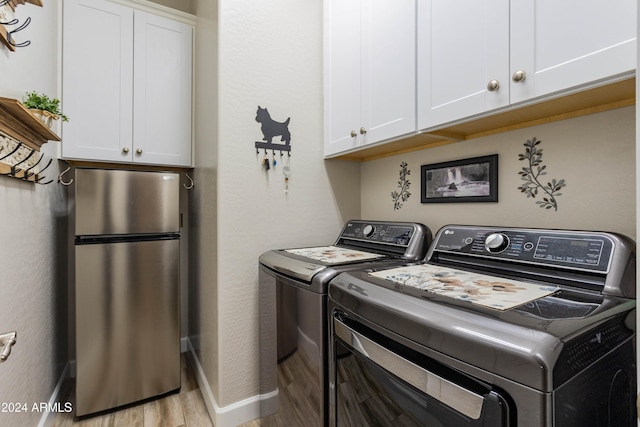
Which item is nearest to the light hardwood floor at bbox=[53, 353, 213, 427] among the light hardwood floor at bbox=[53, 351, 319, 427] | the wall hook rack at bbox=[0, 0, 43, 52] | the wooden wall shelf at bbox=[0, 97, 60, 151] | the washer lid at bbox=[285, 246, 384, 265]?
the light hardwood floor at bbox=[53, 351, 319, 427]

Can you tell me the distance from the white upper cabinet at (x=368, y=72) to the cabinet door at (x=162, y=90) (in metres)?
1.10

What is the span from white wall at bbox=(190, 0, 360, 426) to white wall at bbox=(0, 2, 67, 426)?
81cm

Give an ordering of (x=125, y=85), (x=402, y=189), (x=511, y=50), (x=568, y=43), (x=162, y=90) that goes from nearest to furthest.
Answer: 1. (x=568, y=43)
2. (x=511, y=50)
3. (x=402, y=189)
4. (x=125, y=85)
5. (x=162, y=90)

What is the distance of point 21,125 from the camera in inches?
50.8

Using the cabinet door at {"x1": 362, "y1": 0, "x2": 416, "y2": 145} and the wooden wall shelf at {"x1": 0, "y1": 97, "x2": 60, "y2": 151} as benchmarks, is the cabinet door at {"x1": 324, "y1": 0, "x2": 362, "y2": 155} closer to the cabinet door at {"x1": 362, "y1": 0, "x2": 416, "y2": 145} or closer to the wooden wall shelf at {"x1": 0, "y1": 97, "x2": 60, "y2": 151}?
the cabinet door at {"x1": 362, "y1": 0, "x2": 416, "y2": 145}

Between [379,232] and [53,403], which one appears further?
[53,403]

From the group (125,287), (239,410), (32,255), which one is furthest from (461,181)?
(32,255)

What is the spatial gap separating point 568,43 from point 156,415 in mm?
2566

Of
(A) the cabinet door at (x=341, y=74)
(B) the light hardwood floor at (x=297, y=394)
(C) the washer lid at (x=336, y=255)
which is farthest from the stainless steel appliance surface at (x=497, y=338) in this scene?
(A) the cabinet door at (x=341, y=74)

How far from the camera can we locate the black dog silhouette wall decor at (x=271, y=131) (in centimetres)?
176

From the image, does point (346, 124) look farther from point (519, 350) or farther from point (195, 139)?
point (519, 350)

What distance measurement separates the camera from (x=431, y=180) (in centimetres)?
165

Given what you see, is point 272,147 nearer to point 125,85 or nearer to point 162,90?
point 162,90

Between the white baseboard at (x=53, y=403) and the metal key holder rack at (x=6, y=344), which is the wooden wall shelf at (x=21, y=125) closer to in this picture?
the metal key holder rack at (x=6, y=344)
